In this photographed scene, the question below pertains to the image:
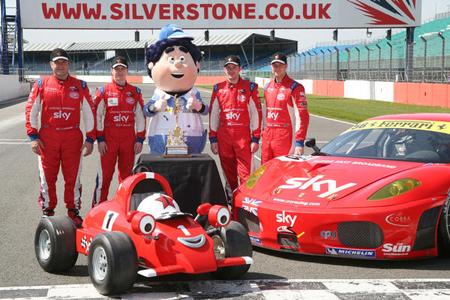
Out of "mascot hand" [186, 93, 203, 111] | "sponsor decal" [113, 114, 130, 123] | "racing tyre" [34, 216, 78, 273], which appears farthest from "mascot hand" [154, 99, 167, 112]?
"racing tyre" [34, 216, 78, 273]

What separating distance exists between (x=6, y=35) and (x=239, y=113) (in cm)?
3841

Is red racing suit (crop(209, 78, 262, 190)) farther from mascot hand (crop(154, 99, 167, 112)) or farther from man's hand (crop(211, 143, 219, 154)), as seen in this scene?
mascot hand (crop(154, 99, 167, 112))

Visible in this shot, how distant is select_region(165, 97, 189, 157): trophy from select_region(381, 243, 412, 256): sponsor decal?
1854 mm

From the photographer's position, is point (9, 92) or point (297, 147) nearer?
point (297, 147)

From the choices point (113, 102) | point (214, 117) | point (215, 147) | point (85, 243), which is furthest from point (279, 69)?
point (85, 243)

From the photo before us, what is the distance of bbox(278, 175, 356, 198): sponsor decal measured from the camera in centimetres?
559

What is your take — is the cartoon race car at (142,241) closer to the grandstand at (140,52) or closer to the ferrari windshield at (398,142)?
the ferrari windshield at (398,142)

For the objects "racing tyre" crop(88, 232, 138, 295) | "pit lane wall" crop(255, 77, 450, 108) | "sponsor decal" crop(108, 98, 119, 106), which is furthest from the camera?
"pit lane wall" crop(255, 77, 450, 108)

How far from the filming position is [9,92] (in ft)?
126

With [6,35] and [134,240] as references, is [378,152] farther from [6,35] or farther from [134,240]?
[6,35]

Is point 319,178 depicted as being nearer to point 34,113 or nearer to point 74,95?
point 74,95

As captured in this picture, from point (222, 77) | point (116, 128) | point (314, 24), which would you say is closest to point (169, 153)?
point (116, 128)

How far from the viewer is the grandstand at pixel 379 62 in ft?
107

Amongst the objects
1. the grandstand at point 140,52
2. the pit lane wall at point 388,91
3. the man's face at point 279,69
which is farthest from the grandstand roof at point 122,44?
the man's face at point 279,69
